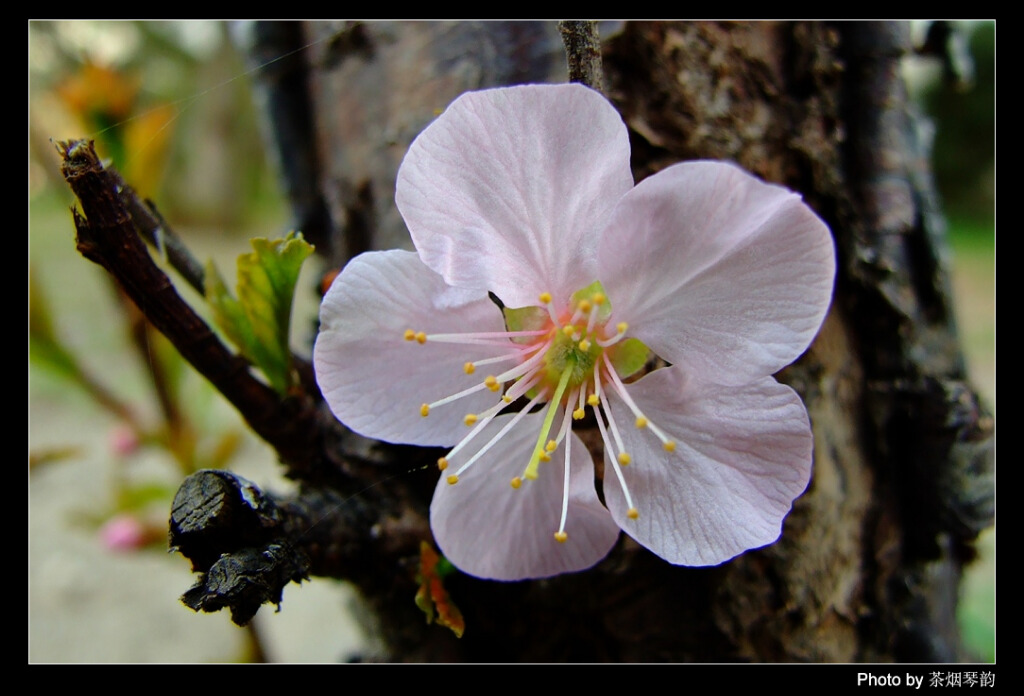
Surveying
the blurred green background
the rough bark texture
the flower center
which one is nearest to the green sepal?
the flower center

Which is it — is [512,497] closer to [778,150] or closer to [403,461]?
[403,461]

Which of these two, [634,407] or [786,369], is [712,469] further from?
[786,369]

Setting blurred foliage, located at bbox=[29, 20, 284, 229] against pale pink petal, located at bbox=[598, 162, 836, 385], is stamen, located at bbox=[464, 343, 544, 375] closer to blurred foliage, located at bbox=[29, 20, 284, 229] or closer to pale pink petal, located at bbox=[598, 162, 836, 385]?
pale pink petal, located at bbox=[598, 162, 836, 385]

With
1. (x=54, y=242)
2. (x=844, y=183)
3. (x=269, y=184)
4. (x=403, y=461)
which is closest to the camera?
(x=403, y=461)

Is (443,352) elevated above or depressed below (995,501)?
above

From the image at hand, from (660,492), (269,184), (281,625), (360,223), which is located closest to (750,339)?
(660,492)

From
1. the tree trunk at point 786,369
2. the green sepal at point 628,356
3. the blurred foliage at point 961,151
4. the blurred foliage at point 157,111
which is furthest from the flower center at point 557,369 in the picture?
the blurred foliage at point 961,151

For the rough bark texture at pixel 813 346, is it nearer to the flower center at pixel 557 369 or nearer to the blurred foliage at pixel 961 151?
the flower center at pixel 557 369
